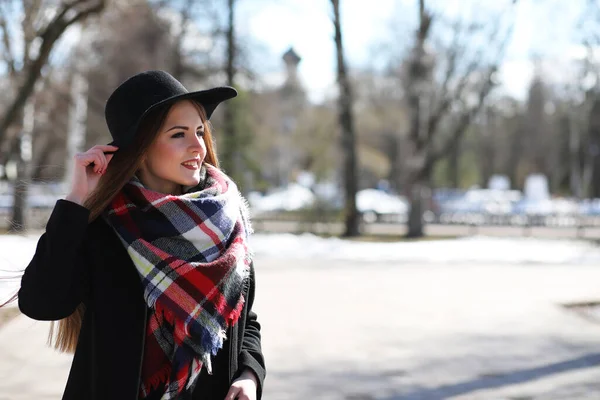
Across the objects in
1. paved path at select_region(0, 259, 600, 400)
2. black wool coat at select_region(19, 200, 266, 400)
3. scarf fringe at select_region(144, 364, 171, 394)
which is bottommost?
paved path at select_region(0, 259, 600, 400)

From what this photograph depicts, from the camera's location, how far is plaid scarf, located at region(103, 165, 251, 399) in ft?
7.75

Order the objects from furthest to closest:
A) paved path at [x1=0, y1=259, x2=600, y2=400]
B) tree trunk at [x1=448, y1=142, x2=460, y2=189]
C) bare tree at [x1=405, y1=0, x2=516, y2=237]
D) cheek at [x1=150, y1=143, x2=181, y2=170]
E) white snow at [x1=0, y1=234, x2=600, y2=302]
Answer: tree trunk at [x1=448, y1=142, x2=460, y2=189], bare tree at [x1=405, y1=0, x2=516, y2=237], white snow at [x1=0, y1=234, x2=600, y2=302], paved path at [x1=0, y1=259, x2=600, y2=400], cheek at [x1=150, y1=143, x2=181, y2=170]

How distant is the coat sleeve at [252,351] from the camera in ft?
8.41

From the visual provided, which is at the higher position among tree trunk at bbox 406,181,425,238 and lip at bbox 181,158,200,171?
lip at bbox 181,158,200,171

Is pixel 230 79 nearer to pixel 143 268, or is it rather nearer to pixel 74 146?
pixel 74 146

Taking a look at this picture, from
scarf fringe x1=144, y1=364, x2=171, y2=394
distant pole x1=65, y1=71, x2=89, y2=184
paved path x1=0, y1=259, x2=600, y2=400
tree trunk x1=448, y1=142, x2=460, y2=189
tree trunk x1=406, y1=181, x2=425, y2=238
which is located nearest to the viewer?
scarf fringe x1=144, y1=364, x2=171, y2=394

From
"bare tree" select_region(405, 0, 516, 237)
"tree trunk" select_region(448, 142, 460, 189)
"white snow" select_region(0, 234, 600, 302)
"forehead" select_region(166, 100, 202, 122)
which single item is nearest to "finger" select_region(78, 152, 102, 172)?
"forehead" select_region(166, 100, 202, 122)

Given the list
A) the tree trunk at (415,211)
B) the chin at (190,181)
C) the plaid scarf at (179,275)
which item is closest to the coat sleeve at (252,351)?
the plaid scarf at (179,275)

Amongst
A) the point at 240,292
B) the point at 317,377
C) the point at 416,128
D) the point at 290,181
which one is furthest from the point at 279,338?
the point at 290,181

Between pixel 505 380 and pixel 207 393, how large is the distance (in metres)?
4.64

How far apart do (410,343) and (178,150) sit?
609cm

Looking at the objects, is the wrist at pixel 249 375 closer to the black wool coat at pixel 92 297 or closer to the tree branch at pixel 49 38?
the black wool coat at pixel 92 297

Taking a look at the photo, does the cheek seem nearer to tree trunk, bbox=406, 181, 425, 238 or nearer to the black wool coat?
the black wool coat

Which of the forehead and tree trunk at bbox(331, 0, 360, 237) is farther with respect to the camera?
tree trunk at bbox(331, 0, 360, 237)
